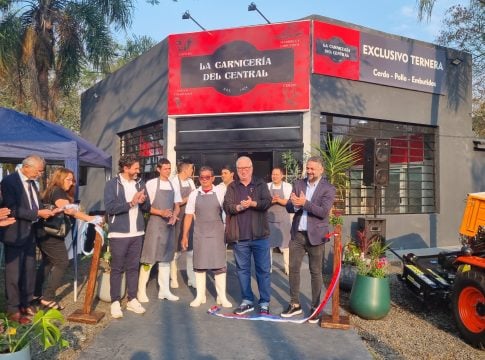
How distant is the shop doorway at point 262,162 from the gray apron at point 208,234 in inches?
188

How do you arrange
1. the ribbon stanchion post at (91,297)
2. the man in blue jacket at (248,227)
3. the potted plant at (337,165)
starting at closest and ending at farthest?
the ribbon stanchion post at (91,297)
the man in blue jacket at (248,227)
the potted plant at (337,165)

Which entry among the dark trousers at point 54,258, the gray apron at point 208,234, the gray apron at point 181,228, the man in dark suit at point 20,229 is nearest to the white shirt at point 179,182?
the gray apron at point 181,228

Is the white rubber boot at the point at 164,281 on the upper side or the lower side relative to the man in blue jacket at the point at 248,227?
lower

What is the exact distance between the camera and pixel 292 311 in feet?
16.0

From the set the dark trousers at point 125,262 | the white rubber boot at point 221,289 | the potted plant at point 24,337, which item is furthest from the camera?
the white rubber boot at point 221,289

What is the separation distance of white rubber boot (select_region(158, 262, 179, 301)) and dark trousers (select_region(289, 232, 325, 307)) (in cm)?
164

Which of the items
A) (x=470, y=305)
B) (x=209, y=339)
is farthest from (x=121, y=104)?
(x=470, y=305)

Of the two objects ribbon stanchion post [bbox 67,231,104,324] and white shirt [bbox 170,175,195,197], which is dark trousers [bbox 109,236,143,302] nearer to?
ribbon stanchion post [bbox 67,231,104,324]

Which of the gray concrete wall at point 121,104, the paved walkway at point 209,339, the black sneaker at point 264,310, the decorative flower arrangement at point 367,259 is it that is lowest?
the paved walkway at point 209,339

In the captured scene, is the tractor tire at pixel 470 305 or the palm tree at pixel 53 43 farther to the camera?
the palm tree at pixel 53 43

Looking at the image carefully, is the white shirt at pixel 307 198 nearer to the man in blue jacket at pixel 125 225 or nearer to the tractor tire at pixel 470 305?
the man in blue jacket at pixel 125 225

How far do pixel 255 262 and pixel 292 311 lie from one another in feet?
2.29

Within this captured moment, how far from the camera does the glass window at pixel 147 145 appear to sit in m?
11.4

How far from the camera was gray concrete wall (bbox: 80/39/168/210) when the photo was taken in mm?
11016
